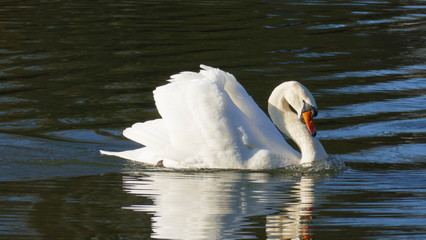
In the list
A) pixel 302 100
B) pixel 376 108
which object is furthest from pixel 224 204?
pixel 376 108

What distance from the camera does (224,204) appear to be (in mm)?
7637

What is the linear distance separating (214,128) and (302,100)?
99 cm

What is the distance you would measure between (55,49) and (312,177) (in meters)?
8.53

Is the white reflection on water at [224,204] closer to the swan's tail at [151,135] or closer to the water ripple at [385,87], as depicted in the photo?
the swan's tail at [151,135]

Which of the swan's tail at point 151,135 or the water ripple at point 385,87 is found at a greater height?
the swan's tail at point 151,135

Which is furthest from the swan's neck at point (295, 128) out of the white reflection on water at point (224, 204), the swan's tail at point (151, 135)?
the swan's tail at point (151, 135)

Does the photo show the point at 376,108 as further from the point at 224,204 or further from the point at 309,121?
the point at 224,204

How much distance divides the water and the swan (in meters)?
0.17

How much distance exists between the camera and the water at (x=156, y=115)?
7.10 metres

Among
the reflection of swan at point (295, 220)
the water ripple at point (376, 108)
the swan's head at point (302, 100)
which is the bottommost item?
the water ripple at point (376, 108)

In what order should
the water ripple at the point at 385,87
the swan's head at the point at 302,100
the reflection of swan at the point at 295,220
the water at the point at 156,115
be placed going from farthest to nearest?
the water ripple at the point at 385,87, the swan's head at the point at 302,100, the water at the point at 156,115, the reflection of swan at the point at 295,220

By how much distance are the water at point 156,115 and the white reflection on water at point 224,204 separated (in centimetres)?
2

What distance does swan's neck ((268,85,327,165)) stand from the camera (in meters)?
9.12

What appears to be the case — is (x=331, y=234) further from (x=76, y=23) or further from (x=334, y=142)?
(x=76, y=23)
